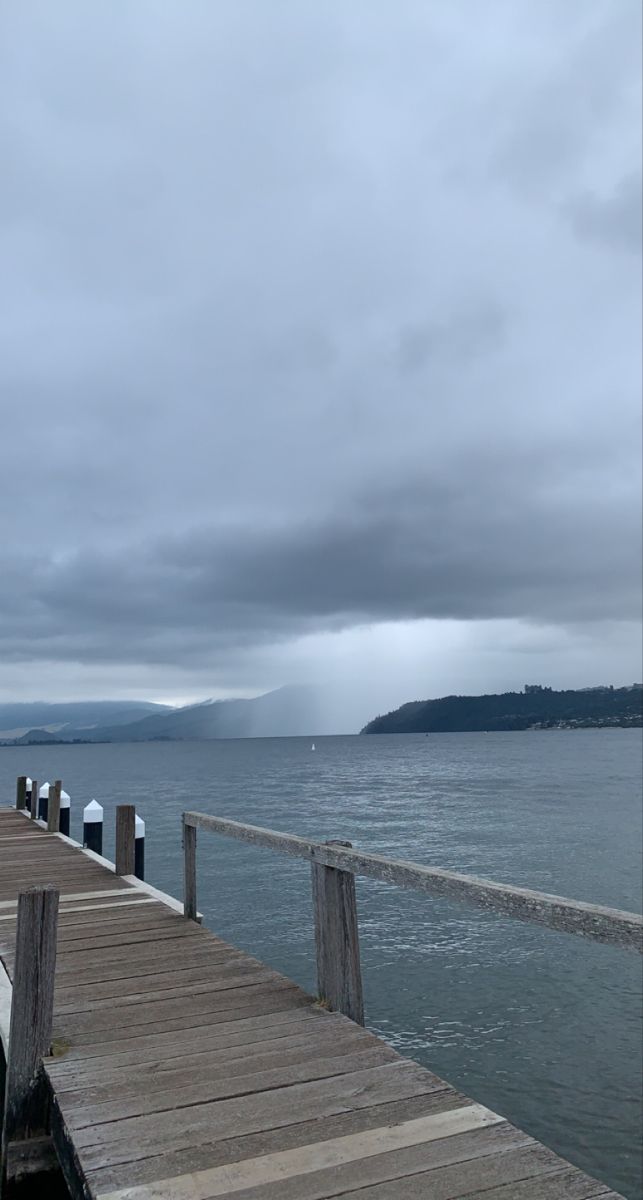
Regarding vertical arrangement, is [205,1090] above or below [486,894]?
below

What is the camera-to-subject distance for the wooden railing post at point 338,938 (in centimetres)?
555

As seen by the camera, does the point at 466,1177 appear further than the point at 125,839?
No

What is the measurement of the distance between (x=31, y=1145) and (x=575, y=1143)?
7.11m

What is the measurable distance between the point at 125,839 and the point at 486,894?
8.08 meters

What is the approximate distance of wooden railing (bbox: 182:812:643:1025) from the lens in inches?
138

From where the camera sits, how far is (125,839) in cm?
1113

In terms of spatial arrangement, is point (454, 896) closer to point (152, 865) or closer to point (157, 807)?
Result: point (152, 865)

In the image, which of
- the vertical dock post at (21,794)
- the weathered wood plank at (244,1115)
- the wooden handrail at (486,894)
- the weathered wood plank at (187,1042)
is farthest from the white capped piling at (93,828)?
the weathered wood plank at (244,1115)

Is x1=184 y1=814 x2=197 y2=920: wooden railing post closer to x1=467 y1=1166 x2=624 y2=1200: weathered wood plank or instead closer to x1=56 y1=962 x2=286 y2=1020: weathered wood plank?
x1=56 y1=962 x2=286 y2=1020: weathered wood plank

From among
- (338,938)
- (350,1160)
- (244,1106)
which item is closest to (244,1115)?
(244,1106)

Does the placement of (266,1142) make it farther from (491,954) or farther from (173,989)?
(491,954)

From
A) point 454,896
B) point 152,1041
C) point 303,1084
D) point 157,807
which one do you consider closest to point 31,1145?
point 152,1041

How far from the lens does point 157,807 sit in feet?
170

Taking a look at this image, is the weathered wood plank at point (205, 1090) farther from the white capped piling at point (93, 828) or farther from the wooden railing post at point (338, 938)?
the white capped piling at point (93, 828)
